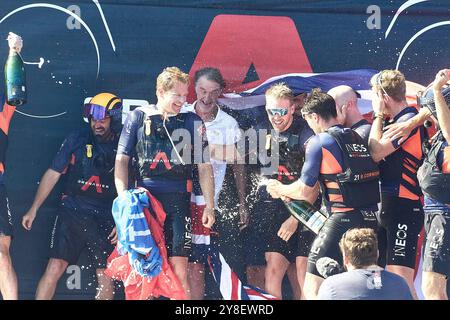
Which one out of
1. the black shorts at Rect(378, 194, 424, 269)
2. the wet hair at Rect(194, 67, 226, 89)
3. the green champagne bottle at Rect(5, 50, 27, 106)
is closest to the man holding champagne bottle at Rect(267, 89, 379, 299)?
the black shorts at Rect(378, 194, 424, 269)

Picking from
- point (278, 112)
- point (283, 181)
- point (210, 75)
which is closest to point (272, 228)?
point (283, 181)

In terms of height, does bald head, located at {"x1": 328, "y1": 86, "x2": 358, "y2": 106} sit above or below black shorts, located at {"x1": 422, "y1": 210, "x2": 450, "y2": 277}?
above

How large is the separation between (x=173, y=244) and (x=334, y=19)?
196cm

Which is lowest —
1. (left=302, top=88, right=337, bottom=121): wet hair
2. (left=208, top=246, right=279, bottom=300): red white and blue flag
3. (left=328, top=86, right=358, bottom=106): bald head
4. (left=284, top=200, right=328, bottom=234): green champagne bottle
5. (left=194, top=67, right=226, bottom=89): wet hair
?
(left=208, top=246, right=279, bottom=300): red white and blue flag

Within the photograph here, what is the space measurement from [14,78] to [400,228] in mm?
2842

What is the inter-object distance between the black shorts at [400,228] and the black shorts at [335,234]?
0.25 m

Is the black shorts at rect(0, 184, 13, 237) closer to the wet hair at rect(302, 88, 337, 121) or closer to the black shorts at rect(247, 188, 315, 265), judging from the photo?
the black shorts at rect(247, 188, 315, 265)

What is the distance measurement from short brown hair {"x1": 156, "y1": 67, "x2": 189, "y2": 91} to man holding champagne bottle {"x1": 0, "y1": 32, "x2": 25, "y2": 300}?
956 mm

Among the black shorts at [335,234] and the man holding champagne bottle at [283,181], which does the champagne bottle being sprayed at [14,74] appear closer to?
the man holding champagne bottle at [283,181]

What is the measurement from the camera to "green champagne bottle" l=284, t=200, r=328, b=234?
615cm

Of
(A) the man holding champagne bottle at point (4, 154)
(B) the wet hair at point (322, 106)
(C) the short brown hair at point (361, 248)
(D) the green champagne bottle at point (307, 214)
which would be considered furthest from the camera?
(A) the man holding champagne bottle at point (4, 154)

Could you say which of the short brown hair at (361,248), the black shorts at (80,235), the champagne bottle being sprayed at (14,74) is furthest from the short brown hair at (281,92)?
the champagne bottle being sprayed at (14,74)

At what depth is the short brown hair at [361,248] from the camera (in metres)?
5.48

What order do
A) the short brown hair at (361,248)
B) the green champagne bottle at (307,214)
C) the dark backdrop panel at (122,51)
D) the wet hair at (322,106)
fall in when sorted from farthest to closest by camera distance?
the dark backdrop panel at (122,51), the green champagne bottle at (307,214), the wet hair at (322,106), the short brown hair at (361,248)
